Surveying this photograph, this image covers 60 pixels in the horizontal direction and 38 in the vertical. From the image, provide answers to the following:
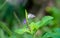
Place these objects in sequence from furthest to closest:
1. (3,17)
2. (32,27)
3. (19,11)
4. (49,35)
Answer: (19,11)
(3,17)
(32,27)
(49,35)

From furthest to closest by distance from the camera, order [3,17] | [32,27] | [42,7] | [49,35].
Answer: [42,7]
[3,17]
[32,27]
[49,35]

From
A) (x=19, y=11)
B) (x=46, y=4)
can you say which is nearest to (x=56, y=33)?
(x=19, y=11)

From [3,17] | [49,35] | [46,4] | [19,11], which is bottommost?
[49,35]

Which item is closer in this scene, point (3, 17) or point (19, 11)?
point (3, 17)

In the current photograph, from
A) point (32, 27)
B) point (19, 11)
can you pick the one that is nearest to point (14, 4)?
point (19, 11)

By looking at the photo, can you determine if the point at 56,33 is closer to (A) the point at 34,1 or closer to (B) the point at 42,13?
(B) the point at 42,13

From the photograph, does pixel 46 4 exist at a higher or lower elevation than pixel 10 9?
higher

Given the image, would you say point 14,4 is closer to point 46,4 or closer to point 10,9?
point 10,9

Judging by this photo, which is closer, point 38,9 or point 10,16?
point 10,16

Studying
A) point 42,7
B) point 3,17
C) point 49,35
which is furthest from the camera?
point 42,7
